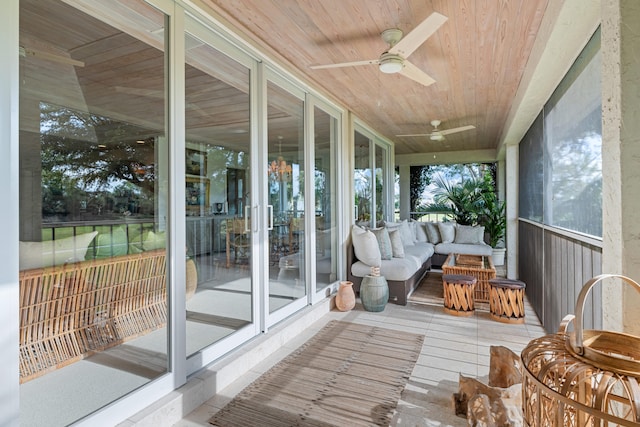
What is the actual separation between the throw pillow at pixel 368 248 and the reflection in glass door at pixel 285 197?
1072 mm

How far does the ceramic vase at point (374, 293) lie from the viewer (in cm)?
393

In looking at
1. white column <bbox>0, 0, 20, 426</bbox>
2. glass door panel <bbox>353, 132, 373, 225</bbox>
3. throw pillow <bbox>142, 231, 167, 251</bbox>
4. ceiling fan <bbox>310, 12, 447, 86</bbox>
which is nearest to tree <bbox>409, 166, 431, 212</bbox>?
glass door panel <bbox>353, 132, 373, 225</bbox>

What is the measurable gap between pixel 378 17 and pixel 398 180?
21.7ft

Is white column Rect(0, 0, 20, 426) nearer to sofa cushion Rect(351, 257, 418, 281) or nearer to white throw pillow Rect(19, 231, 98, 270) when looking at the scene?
white throw pillow Rect(19, 231, 98, 270)

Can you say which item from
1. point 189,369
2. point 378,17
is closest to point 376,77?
point 378,17

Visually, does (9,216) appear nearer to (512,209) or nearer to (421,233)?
(512,209)

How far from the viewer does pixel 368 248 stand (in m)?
4.40

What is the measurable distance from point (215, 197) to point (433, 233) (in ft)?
17.4

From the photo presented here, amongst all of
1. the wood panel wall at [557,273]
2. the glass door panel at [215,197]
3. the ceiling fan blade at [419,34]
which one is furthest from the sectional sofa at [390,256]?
the ceiling fan blade at [419,34]

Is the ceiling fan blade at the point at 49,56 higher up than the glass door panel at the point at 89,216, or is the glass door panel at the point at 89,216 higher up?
the ceiling fan blade at the point at 49,56

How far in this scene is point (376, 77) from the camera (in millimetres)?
3498

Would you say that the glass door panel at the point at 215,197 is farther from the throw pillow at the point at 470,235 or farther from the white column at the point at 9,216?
the throw pillow at the point at 470,235

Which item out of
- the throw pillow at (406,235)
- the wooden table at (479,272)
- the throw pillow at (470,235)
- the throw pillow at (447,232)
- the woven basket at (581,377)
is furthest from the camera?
the throw pillow at (447,232)

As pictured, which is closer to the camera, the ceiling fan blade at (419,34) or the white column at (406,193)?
the ceiling fan blade at (419,34)
